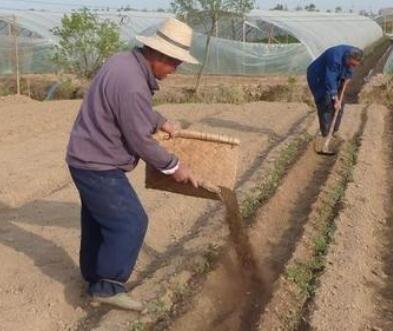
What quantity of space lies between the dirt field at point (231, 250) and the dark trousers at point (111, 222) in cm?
23

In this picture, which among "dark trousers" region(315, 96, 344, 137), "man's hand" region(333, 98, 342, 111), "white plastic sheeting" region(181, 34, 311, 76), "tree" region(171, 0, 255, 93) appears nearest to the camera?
"man's hand" region(333, 98, 342, 111)

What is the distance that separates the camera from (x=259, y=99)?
53.6 ft

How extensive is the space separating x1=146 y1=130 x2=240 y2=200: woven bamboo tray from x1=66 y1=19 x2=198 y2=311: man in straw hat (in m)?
0.14

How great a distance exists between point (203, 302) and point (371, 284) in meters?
1.21

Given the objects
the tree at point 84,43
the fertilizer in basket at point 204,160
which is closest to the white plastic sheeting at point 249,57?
the tree at point 84,43

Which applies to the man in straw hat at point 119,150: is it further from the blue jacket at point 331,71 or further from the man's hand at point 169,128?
the blue jacket at point 331,71

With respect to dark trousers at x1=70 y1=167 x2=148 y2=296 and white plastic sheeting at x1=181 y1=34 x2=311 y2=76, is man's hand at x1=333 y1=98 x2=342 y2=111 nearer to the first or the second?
dark trousers at x1=70 y1=167 x2=148 y2=296

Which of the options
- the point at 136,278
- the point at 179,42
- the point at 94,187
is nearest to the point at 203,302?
the point at 136,278

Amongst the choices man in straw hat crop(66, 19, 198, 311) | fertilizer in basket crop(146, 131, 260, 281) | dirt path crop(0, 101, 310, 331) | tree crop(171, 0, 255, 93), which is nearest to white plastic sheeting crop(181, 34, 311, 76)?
tree crop(171, 0, 255, 93)

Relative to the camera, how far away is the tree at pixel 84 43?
1789cm

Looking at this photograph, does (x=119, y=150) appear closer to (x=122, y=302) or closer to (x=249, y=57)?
(x=122, y=302)

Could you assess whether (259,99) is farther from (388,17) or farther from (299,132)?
(388,17)

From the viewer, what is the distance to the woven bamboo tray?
4258 mm

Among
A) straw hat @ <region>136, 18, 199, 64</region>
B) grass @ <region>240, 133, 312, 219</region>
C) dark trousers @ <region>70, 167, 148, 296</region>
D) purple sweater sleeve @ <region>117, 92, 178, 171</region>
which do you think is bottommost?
grass @ <region>240, 133, 312, 219</region>
